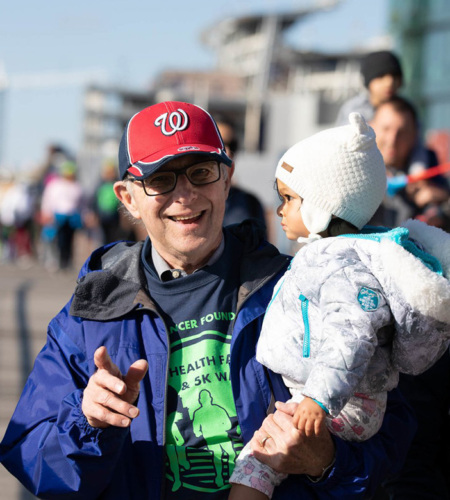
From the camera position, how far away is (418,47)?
24.6m

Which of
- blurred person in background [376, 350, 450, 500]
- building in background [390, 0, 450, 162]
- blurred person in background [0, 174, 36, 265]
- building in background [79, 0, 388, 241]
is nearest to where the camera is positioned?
blurred person in background [376, 350, 450, 500]

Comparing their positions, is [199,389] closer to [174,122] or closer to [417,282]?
[417,282]

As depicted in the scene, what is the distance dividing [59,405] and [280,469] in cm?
69

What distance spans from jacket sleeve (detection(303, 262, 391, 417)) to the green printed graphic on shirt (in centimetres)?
35

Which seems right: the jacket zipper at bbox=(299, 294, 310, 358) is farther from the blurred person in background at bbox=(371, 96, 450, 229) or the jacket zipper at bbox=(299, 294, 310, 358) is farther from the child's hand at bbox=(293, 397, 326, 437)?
the blurred person in background at bbox=(371, 96, 450, 229)

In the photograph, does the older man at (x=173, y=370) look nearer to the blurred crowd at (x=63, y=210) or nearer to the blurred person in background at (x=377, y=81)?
the blurred person in background at (x=377, y=81)

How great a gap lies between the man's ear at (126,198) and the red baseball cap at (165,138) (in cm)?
10

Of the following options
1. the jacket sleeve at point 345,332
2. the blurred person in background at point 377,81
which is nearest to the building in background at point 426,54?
the blurred person in background at point 377,81

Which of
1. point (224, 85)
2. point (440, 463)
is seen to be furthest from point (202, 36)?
point (440, 463)

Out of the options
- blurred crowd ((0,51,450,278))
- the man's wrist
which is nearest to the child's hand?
the man's wrist

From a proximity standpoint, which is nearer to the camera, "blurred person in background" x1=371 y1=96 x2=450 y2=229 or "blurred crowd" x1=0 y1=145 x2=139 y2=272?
"blurred person in background" x1=371 y1=96 x2=450 y2=229

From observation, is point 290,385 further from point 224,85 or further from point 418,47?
point 224,85

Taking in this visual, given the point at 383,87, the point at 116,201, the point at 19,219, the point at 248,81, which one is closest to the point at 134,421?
the point at 383,87

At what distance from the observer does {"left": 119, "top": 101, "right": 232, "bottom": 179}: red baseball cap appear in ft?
8.38
